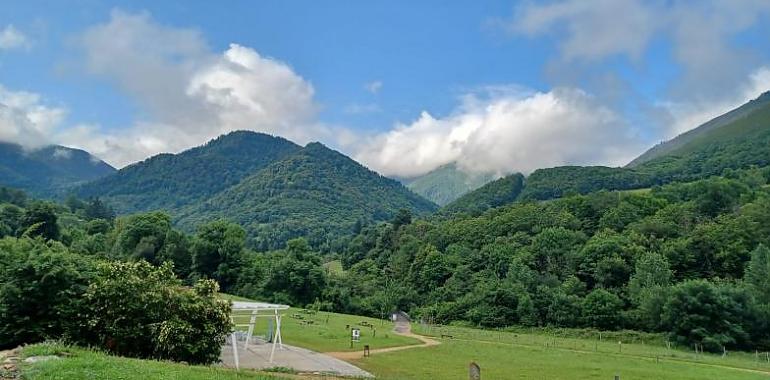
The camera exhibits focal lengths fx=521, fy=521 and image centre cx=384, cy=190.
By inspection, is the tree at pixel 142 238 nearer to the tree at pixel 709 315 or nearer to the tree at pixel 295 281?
the tree at pixel 295 281

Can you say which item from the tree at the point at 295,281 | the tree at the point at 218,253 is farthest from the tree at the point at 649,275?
the tree at the point at 218,253

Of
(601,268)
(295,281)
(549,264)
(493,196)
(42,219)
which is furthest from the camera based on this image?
(493,196)

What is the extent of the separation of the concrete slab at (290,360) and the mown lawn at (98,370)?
900 cm

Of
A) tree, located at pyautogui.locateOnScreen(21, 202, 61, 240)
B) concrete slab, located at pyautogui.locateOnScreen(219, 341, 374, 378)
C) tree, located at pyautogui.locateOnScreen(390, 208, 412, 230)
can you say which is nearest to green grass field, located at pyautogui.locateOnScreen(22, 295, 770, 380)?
concrete slab, located at pyautogui.locateOnScreen(219, 341, 374, 378)

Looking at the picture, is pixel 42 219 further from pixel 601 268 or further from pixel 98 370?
pixel 601 268

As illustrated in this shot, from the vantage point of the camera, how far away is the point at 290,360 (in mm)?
29031

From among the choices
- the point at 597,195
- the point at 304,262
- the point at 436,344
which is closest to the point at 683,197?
the point at 597,195

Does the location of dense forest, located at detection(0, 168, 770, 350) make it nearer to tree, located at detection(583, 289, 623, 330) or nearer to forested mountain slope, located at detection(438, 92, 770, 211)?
tree, located at detection(583, 289, 623, 330)

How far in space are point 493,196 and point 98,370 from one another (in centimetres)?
17464

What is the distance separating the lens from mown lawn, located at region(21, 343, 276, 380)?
12.8 meters

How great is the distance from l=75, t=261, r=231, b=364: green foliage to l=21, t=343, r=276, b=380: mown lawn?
171 inches

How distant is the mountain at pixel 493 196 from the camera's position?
177 meters

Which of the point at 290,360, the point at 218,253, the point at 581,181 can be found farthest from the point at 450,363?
the point at 581,181

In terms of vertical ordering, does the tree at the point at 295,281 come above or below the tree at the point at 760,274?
below
